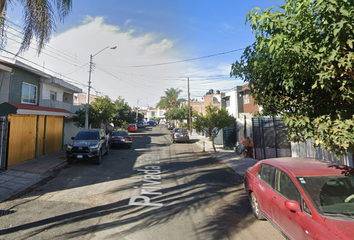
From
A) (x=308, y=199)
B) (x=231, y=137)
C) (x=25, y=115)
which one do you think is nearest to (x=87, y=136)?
(x=25, y=115)

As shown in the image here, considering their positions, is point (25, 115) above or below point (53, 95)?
below

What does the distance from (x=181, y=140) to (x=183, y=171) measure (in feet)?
38.1

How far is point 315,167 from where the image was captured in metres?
3.86

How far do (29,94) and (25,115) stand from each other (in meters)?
4.24

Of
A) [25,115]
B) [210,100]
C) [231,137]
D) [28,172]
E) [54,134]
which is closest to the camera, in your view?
[28,172]

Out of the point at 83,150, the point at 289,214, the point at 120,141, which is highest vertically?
the point at 120,141

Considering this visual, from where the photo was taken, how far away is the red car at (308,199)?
9.00 ft

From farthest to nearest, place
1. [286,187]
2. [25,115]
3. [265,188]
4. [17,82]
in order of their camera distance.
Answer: [17,82]
[25,115]
[265,188]
[286,187]

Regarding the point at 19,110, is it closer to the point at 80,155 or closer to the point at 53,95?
the point at 80,155

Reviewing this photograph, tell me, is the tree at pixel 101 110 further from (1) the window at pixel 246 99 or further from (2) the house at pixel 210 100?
(1) the window at pixel 246 99

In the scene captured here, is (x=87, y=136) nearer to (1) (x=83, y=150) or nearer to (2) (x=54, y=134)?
(1) (x=83, y=150)

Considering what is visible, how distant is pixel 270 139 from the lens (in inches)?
454

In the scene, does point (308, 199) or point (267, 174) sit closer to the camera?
point (308, 199)

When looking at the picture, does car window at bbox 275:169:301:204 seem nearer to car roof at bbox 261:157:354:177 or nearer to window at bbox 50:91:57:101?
car roof at bbox 261:157:354:177
